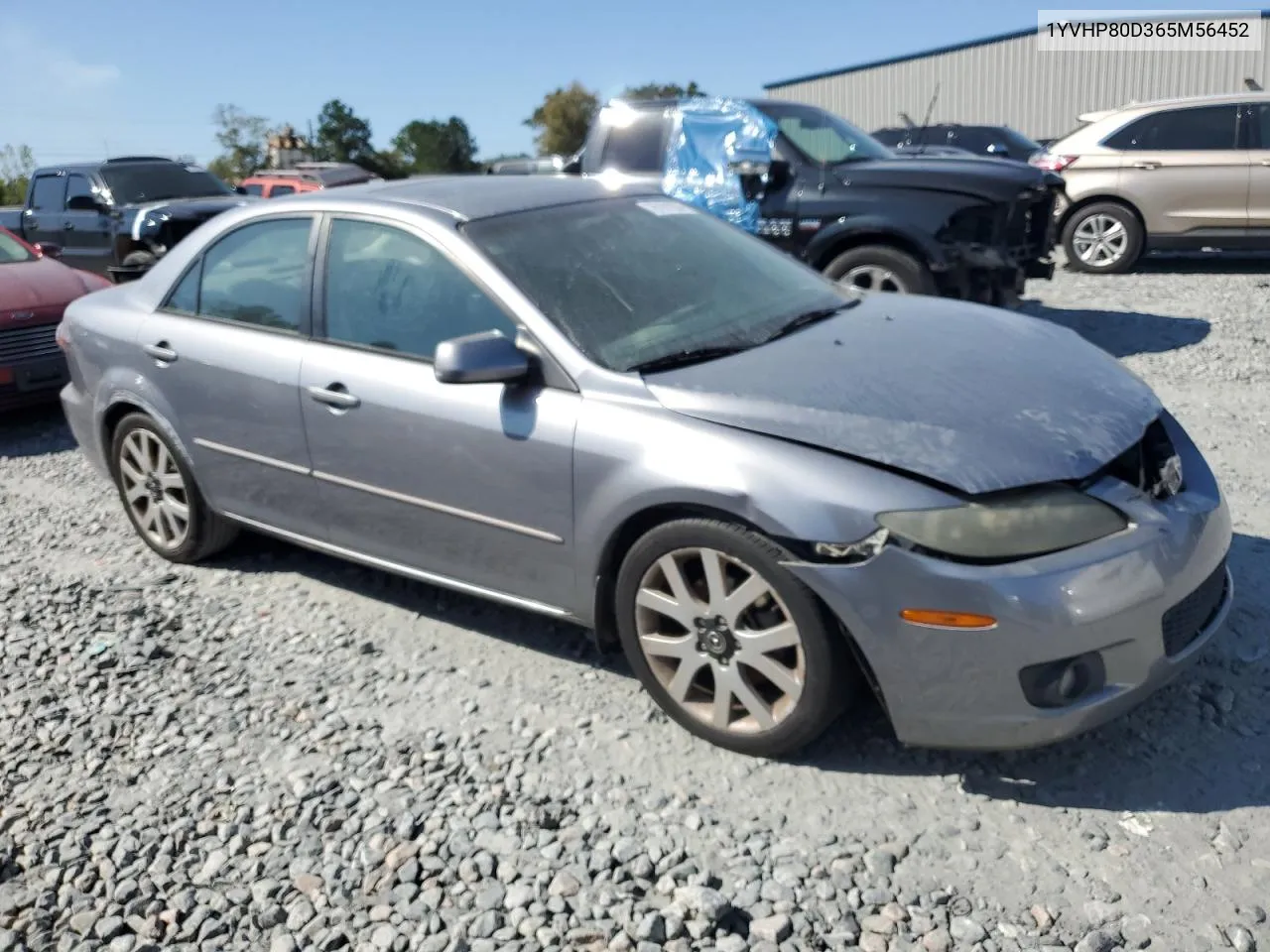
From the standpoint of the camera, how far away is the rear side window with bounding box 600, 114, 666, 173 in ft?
28.3

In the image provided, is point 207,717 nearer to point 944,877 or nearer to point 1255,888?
point 944,877

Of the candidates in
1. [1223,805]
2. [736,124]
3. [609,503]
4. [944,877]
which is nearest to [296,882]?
[609,503]

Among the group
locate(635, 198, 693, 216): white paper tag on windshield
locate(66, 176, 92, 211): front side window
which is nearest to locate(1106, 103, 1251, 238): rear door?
locate(635, 198, 693, 216): white paper tag on windshield

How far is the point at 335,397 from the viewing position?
13.0 feet

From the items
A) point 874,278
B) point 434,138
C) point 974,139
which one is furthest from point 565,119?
point 874,278

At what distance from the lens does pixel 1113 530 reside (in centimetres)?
295

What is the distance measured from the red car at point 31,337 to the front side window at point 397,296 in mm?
3992

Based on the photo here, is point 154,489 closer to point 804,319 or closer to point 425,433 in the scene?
point 425,433

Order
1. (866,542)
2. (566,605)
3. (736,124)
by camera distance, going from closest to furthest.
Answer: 1. (866,542)
2. (566,605)
3. (736,124)

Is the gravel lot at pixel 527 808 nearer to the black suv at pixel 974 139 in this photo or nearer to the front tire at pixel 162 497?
the front tire at pixel 162 497

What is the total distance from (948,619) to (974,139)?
15.7 meters

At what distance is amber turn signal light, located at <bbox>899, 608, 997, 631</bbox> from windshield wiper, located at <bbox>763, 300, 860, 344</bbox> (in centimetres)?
121

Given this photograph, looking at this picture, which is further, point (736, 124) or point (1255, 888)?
point (736, 124)

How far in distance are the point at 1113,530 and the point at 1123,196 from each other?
9.01 meters
